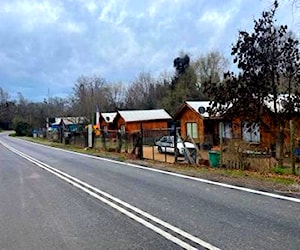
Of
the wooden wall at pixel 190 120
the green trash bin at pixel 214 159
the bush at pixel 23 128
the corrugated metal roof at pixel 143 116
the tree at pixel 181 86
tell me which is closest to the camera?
the green trash bin at pixel 214 159

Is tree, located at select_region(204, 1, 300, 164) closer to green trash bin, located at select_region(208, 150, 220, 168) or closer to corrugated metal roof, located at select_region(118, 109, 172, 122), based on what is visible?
green trash bin, located at select_region(208, 150, 220, 168)

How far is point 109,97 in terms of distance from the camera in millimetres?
89625

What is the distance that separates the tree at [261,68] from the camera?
19609 mm

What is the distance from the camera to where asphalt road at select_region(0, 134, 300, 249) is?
6082 mm

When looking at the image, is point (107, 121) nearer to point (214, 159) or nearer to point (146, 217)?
point (214, 159)

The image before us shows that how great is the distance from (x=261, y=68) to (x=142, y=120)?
34.0m

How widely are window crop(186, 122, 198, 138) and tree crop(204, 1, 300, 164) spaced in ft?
55.9

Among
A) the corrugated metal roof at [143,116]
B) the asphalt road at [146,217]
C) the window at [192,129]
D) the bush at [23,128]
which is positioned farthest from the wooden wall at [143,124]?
the bush at [23,128]

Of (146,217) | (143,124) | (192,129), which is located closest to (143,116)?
(143,124)

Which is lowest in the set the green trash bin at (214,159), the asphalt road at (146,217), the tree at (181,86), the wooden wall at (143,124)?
the asphalt road at (146,217)

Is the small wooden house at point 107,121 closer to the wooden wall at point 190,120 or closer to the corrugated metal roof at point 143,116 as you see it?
the corrugated metal roof at point 143,116

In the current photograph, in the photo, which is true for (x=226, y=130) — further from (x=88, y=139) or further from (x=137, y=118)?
(x=137, y=118)

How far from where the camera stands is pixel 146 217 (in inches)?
305

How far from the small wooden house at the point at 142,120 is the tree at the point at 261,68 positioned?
3325 centimetres
